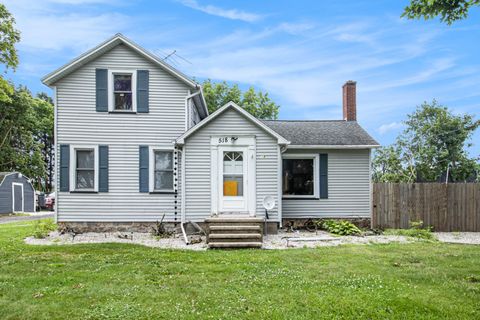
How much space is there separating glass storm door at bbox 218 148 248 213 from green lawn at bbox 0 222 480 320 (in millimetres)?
2897

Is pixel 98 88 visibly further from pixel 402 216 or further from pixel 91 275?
pixel 402 216

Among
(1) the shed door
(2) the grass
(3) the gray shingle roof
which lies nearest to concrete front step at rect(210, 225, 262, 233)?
(3) the gray shingle roof

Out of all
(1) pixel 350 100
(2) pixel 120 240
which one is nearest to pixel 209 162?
(2) pixel 120 240

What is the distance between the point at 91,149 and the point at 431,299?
1092 centimetres

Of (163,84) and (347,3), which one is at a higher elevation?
(347,3)

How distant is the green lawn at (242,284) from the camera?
15.0 feet

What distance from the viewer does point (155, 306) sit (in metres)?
4.74

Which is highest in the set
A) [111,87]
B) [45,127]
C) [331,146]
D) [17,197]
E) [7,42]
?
[45,127]

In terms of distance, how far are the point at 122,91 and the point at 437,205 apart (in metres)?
12.0

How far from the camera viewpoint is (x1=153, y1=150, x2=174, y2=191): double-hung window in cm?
1233

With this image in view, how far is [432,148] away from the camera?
83.3 feet

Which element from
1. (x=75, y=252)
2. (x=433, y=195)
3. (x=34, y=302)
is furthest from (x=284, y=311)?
(x=433, y=195)

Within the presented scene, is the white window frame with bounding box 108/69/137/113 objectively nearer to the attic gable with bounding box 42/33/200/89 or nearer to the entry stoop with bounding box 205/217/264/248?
the attic gable with bounding box 42/33/200/89

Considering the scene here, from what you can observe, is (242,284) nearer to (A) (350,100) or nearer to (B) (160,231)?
(B) (160,231)
